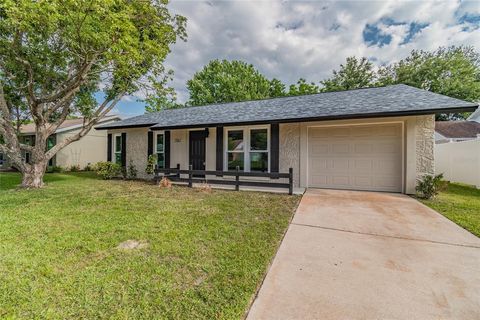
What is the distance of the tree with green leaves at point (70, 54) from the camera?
6.09 m

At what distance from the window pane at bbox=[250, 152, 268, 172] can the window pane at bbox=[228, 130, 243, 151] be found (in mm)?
664

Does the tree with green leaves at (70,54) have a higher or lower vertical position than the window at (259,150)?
higher

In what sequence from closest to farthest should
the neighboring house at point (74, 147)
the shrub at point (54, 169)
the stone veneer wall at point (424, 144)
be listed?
the stone veneer wall at point (424, 144)
the shrub at point (54, 169)
the neighboring house at point (74, 147)

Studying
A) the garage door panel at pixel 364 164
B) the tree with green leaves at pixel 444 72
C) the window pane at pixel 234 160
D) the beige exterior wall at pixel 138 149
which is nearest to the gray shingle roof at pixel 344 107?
the beige exterior wall at pixel 138 149

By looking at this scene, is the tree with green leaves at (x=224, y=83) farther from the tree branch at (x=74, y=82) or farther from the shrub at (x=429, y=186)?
the shrub at (x=429, y=186)

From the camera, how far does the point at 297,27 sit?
11.5 m

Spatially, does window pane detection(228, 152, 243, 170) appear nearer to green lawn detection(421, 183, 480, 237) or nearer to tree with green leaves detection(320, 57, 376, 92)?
green lawn detection(421, 183, 480, 237)

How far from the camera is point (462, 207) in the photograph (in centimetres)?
531

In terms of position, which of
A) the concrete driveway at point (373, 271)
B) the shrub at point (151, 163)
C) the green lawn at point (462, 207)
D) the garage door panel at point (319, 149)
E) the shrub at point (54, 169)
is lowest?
the concrete driveway at point (373, 271)

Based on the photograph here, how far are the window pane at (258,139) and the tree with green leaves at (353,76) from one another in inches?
744

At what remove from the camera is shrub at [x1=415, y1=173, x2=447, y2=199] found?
6.02 meters

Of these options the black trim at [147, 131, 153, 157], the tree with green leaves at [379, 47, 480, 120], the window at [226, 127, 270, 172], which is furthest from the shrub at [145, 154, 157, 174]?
the tree with green leaves at [379, 47, 480, 120]

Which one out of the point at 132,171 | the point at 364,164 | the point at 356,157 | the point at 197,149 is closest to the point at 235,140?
the point at 197,149

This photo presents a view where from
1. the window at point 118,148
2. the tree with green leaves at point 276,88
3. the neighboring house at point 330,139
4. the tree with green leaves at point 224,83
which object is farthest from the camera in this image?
the tree with green leaves at point 276,88
